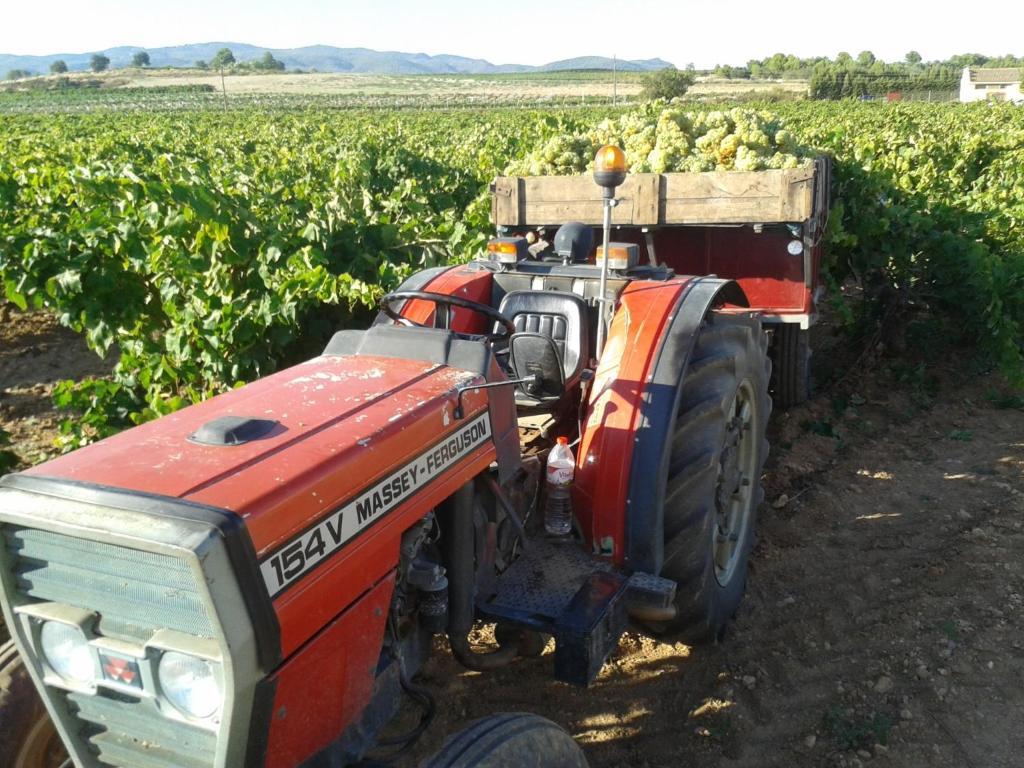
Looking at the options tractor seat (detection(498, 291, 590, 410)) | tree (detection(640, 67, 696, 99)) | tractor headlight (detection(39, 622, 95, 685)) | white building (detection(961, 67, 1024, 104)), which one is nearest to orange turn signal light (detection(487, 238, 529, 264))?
tractor seat (detection(498, 291, 590, 410))

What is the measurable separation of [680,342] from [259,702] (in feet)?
6.19

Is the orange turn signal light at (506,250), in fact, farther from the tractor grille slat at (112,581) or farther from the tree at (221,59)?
the tree at (221,59)

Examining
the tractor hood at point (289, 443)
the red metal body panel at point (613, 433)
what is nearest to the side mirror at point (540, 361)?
the red metal body panel at point (613, 433)

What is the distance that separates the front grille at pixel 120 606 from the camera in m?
1.79

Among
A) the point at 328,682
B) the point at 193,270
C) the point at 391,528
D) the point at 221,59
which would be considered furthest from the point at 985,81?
the point at 328,682

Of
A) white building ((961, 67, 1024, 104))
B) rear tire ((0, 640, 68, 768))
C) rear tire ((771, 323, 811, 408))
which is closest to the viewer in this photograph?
rear tire ((0, 640, 68, 768))

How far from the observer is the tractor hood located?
1879 mm

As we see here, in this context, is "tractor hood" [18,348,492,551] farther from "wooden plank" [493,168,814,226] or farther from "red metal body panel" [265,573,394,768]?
"wooden plank" [493,168,814,226]

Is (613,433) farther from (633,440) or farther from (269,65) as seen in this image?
(269,65)

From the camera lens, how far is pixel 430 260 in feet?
20.9

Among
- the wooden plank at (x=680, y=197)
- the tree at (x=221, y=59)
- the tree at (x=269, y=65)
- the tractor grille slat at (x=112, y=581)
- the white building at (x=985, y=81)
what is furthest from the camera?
the tree at (x=269, y=65)

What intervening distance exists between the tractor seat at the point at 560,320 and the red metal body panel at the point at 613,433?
0.36 m

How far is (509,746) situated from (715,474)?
1.37 meters

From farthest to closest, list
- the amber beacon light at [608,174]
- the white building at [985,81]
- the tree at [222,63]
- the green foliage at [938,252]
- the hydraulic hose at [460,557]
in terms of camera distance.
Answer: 1. the white building at [985,81]
2. the tree at [222,63]
3. the green foliage at [938,252]
4. the amber beacon light at [608,174]
5. the hydraulic hose at [460,557]
